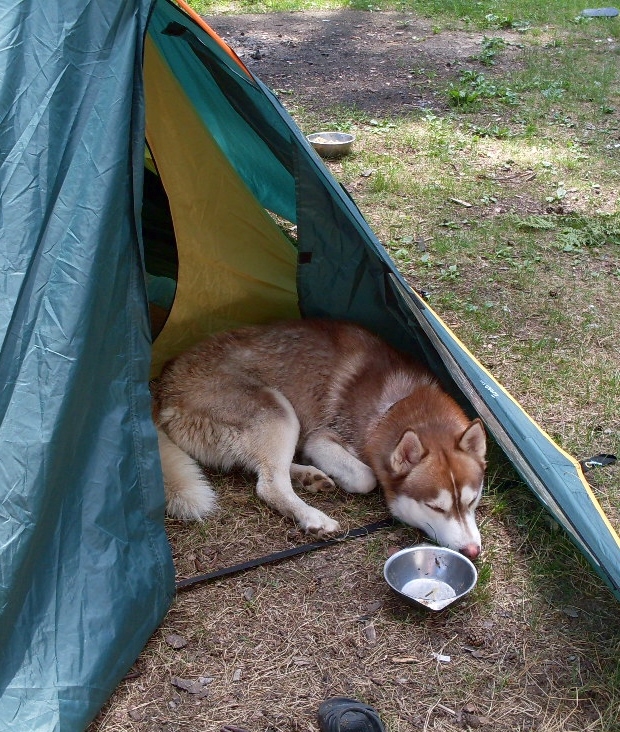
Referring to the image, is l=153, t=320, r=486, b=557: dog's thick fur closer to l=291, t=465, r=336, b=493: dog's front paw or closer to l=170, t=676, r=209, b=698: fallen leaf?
l=291, t=465, r=336, b=493: dog's front paw

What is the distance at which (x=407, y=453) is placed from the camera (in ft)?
11.4

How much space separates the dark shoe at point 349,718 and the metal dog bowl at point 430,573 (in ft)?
1.86

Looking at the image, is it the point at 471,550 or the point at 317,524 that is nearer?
the point at 471,550

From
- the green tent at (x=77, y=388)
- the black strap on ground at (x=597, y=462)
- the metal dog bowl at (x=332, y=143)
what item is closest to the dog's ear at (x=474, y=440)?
the green tent at (x=77, y=388)

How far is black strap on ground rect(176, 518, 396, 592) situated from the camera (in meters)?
3.18

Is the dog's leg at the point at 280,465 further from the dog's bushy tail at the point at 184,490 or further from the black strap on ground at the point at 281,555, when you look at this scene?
the dog's bushy tail at the point at 184,490

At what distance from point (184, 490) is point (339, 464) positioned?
0.77 m

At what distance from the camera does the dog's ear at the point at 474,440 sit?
11.1 feet

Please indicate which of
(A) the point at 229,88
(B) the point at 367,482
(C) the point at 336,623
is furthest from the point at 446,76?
(C) the point at 336,623

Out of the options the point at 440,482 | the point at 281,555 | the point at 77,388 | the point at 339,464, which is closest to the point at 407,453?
the point at 440,482

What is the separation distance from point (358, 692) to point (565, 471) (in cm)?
123

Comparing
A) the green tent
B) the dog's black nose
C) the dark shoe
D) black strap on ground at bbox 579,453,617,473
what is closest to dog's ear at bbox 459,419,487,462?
the green tent

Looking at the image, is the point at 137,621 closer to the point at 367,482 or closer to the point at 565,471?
the point at 367,482

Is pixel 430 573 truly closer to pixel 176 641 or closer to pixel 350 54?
pixel 176 641
